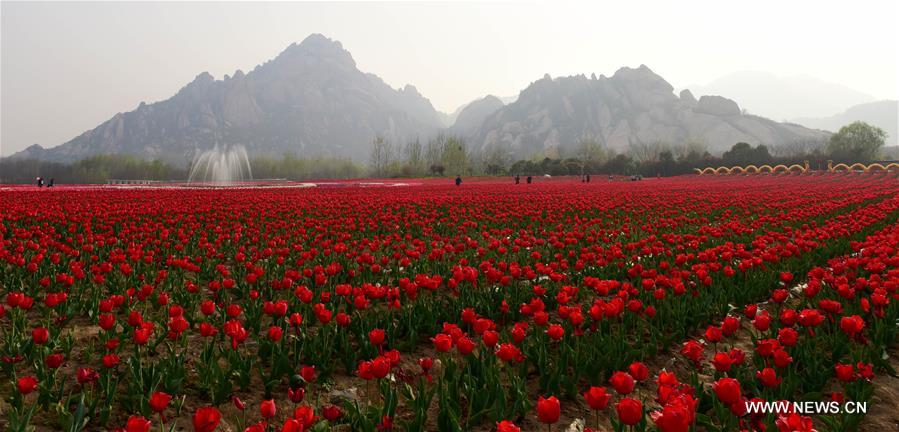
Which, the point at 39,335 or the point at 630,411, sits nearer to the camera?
the point at 630,411

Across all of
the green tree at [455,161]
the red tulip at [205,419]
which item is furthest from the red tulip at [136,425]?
the green tree at [455,161]

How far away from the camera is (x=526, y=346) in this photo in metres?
4.33

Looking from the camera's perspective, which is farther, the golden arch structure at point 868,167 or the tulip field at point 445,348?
the golden arch structure at point 868,167

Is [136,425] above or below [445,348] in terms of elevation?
above

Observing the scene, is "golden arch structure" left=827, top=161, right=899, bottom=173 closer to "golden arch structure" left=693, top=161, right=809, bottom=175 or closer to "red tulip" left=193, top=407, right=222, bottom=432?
"golden arch structure" left=693, top=161, right=809, bottom=175

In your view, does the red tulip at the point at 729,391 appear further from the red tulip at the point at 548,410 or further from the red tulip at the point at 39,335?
the red tulip at the point at 39,335

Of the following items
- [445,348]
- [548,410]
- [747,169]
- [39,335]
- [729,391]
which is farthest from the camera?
[747,169]

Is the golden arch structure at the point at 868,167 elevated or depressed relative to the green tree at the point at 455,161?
depressed

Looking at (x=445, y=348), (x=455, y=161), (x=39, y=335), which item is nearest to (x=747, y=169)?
(x=455, y=161)

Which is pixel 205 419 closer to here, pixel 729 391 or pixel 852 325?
pixel 729 391

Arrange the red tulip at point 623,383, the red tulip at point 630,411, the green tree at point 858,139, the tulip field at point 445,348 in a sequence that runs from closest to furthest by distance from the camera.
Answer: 1. the red tulip at point 630,411
2. the red tulip at point 623,383
3. the tulip field at point 445,348
4. the green tree at point 858,139

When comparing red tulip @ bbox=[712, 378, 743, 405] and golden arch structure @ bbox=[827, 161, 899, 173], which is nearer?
red tulip @ bbox=[712, 378, 743, 405]

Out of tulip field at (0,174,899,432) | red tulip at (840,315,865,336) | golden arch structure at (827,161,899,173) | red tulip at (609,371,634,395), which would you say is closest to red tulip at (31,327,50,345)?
tulip field at (0,174,899,432)

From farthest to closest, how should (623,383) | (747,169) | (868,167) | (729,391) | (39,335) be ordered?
(747,169) < (868,167) < (39,335) < (623,383) < (729,391)
